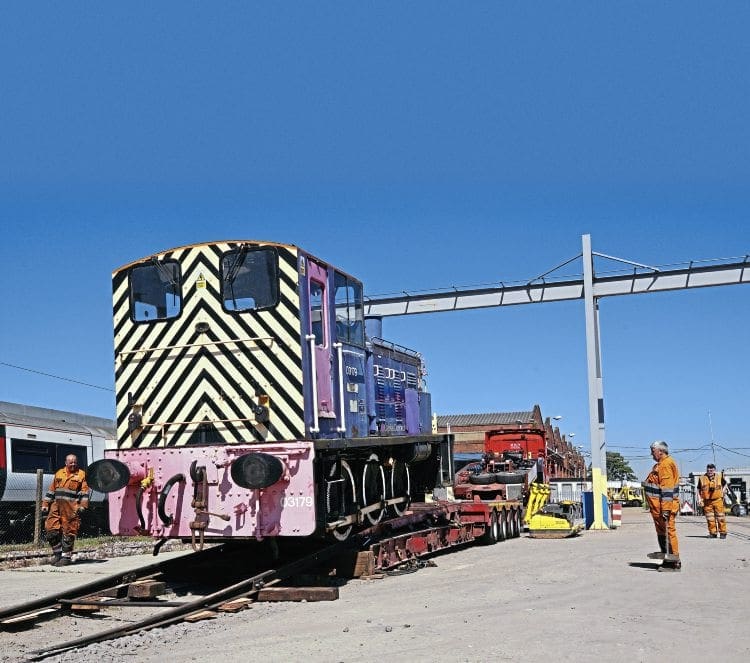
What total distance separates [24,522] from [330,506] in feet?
40.6

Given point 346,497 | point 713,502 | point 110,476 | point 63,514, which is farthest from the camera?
point 713,502

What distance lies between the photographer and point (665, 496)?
11234mm

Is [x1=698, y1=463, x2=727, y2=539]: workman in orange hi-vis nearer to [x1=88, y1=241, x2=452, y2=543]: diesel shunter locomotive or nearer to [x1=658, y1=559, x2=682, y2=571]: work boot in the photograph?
[x1=658, y1=559, x2=682, y2=571]: work boot

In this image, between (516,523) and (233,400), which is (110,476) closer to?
(233,400)

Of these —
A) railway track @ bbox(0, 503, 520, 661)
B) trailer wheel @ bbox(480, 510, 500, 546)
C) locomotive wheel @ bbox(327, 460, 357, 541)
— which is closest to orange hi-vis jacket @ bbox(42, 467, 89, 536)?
railway track @ bbox(0, 503, 520, 661)

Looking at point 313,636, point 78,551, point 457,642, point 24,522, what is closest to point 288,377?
point 313,636

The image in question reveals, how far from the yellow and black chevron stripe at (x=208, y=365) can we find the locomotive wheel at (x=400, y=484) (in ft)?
11.0

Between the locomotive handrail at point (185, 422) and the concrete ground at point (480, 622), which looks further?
the locomotive handrail at point (185, 422)

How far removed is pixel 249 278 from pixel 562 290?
16465 millimetres

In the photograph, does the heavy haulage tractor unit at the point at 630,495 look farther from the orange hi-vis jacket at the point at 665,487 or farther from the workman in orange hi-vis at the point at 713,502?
the orange hi-vis jacket at the point at 665,487

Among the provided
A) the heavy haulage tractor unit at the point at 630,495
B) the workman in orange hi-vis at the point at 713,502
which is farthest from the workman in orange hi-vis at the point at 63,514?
the heavy haulage tractor unit at the point at 630,495

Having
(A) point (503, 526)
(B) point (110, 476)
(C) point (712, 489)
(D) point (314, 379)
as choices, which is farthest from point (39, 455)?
(C) point (712, 489)

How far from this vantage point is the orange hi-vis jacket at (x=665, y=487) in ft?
36.8

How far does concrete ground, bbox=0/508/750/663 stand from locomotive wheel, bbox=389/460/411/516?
4.10ft
